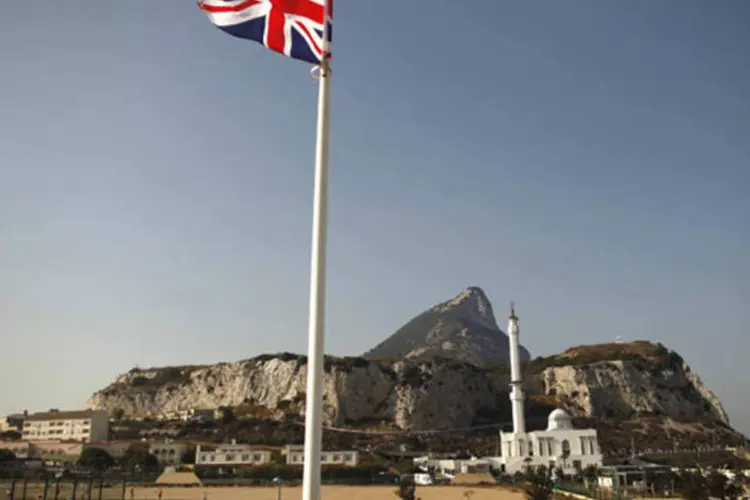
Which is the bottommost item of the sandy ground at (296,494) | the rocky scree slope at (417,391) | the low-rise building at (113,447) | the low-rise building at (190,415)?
the sandy ground at (296,494)

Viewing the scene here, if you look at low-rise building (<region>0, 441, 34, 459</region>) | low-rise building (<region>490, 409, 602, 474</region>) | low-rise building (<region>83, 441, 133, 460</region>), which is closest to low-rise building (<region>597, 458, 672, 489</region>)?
low-rise building (<region>490, 409, 602, 474</region>)

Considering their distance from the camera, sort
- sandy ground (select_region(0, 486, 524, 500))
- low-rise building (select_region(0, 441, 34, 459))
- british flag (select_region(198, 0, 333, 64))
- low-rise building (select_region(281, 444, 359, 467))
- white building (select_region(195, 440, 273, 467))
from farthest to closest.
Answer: low-rise building (select_region(0, 441, 34, 459)) → low-rise building (select_region(281, 444, 359, 467)) → white building (select_region(195, 440, 273, 467)) → sandy ground (select_region(0, 486, 524, 500)) → british flag (select_region(198, 0, 333, 64))

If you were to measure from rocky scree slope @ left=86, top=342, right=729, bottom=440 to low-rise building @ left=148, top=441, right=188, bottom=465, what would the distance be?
108ft

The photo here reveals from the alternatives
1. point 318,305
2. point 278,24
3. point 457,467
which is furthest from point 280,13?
point 457,467

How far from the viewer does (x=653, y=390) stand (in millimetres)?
131625

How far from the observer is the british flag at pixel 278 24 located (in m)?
10.9

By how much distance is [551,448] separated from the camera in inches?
3248

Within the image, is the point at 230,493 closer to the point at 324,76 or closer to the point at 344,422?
the point at 324,76

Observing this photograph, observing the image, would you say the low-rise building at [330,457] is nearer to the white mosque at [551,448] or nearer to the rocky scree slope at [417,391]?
the white mosque at [551,448]

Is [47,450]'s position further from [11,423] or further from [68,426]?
[11,423]

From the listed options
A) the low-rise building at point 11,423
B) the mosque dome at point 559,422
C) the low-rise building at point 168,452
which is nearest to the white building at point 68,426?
the low-rise building at point 11,423

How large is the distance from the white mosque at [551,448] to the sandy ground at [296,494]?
2360 centimetres

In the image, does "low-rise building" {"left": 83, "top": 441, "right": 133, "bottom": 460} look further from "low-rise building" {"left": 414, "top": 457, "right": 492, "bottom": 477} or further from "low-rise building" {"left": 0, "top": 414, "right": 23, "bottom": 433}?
"low-rise building" {"left": 0, "top": 414, "right": 23, "bottom": 433}

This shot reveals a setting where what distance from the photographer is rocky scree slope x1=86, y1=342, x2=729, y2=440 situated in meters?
122
